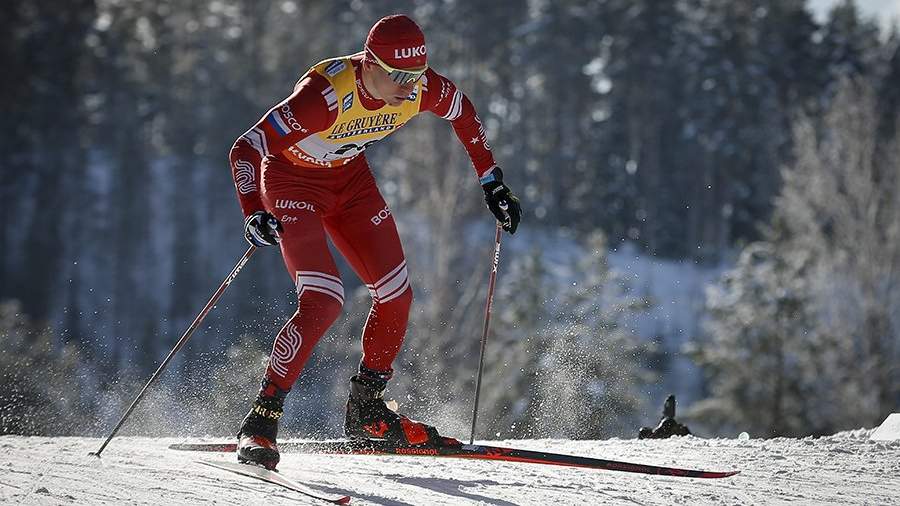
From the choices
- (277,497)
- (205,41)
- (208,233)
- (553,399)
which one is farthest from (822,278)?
(205,41)

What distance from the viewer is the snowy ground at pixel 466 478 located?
4199 millimetres

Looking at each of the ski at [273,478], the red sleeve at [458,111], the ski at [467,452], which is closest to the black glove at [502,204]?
the red sleeve at [458,111]

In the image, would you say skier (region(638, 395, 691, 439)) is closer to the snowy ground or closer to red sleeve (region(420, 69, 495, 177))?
the snowy ground

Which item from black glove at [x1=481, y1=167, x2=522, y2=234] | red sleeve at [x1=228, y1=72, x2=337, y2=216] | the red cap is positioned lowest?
red sleeve at [x1=228, y1=72, x2=337, y2=216]

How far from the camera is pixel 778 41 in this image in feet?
161

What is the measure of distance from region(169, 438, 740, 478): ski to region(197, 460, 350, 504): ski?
0.75m

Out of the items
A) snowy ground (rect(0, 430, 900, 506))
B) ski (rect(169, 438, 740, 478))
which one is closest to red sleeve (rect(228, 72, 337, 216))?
snowy ground (rect(0, 430, 900, 506))

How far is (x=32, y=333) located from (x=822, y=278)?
65.5ft

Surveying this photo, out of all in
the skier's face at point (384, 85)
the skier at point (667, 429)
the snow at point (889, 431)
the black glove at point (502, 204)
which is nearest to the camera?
the skier's face at point (384, 85)

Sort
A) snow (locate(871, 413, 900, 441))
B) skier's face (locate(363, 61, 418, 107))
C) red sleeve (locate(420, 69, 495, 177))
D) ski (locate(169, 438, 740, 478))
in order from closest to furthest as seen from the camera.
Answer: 1. ski (locate(169, 438, 740, 478))
2. skier's face (locate(363, 61, 418, 107))
3. red sleeve (locate(420, 69, 495, 177))
4. snow (locate(871, 413, 900, 441))

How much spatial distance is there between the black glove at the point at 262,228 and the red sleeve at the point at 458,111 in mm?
1230

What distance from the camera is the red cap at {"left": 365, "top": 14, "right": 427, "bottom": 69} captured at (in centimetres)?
507

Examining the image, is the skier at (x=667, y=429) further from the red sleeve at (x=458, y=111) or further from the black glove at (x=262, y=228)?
the black glove at (x=262, y=228)

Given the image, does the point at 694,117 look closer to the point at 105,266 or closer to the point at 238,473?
the point at 105,266
